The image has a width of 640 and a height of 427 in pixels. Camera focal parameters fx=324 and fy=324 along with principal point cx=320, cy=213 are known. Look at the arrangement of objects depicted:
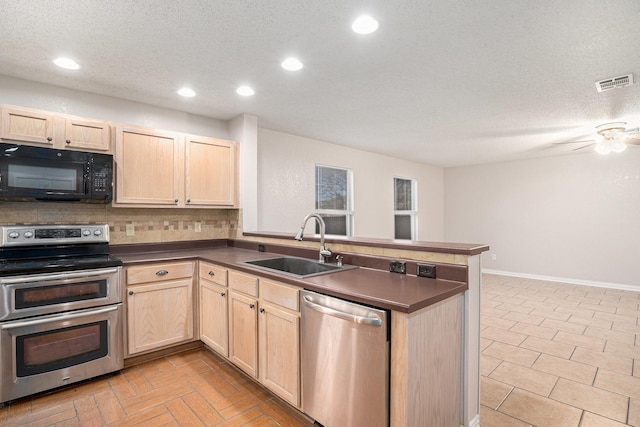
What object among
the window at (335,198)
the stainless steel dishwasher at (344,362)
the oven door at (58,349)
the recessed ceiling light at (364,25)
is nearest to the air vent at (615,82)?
the recessed ceiling light at (364,25)

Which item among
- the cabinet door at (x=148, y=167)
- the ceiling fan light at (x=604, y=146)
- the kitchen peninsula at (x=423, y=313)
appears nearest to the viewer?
the kitchen peninsula at (x=423, y=313)

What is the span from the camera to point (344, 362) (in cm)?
162

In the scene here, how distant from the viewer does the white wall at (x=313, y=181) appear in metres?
4.39

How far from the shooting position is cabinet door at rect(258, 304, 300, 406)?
1.93 metres

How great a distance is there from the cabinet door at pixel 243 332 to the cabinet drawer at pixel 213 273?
6.1 inches

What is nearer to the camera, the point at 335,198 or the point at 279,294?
the point at 279,294

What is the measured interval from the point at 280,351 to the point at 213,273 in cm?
102

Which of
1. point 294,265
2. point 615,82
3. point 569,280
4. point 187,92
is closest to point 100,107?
point 187,92

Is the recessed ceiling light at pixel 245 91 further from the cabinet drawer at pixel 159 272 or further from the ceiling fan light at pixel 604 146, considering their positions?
the ceiling fan light at pixel 604 146

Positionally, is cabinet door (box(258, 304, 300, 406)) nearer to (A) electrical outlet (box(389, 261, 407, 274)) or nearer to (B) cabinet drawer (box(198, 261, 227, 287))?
(B) cabinet drawer (box(198, 261, 227, 287))

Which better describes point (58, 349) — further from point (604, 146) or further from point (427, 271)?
point (604, 146)

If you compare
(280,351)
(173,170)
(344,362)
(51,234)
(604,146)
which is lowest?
(280,351)

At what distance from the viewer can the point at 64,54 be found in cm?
230

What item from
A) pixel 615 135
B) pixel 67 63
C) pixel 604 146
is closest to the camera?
pixel 67 63
